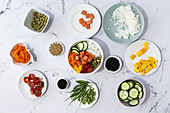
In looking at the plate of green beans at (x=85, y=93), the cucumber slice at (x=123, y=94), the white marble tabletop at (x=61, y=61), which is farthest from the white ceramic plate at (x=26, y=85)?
the cucumber slice at (x=123, y=94)

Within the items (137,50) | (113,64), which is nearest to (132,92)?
(113,64)

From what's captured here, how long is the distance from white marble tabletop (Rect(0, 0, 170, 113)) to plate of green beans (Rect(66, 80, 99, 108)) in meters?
0.07

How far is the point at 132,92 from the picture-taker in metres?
2.37

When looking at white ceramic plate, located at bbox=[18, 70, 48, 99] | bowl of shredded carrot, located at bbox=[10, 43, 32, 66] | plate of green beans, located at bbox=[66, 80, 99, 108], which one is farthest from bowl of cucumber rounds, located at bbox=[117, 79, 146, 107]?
bowl of shredded carrot, located at bbox=[10, 43, 32, 66]

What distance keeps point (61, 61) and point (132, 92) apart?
0.97 metres

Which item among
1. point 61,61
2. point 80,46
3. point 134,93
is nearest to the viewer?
point 134,93

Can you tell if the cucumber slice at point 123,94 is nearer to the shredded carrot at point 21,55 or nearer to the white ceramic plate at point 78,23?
the white ceramic plate at point 78,23

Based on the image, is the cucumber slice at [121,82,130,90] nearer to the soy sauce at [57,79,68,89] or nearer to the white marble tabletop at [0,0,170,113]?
the white marble tabletop at [0,0,170,113]

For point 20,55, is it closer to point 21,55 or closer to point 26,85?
point 21,55

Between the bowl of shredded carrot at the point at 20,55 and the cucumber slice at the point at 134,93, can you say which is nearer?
the cucumber slice at the point at 134,93

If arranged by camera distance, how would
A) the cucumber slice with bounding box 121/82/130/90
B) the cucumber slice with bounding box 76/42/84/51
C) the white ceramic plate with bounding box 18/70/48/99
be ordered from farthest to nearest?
the white ceramic plate with bounding box 18/70/48/99, the cucumber slice with bounding box 76/42/84/51, the cucumber slice with bounding box 121/82/130/90

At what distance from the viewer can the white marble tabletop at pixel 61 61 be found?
2.44 metres

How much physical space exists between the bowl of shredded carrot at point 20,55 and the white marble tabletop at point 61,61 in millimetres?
97

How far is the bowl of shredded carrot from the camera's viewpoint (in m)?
2.54
